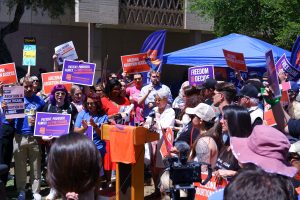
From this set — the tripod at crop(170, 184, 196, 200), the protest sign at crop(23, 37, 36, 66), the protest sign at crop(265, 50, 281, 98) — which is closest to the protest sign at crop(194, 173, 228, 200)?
the tripod at crop(170, 184, 196, 200)

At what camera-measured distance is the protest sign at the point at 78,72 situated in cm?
1003

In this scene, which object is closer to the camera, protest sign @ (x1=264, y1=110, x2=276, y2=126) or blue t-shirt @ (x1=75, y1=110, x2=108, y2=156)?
protest sign @ (x1=264, y1=110, x2=276, y2=126)

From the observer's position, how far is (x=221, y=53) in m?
13.7

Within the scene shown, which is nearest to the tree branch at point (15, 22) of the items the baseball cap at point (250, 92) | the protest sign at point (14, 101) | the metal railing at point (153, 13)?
the metal railing at point (153, 13)

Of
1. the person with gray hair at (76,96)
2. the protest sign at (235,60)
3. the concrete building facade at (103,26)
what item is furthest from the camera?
the concrete building facade at (103,26)

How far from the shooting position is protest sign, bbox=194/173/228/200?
5066 mm

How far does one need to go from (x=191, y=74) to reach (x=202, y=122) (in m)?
5.00

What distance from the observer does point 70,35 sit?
2848 cm

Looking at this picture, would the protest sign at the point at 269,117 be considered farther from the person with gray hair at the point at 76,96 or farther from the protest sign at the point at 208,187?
the person with gray hair at the point at 76,96

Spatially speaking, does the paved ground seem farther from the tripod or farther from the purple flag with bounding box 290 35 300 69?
the tripod

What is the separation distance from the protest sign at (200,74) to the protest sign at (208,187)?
5.72 m

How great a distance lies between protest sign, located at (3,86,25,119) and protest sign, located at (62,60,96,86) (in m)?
1.24

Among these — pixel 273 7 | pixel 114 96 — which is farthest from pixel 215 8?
pixel 114 96

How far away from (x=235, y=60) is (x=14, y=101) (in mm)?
4066
